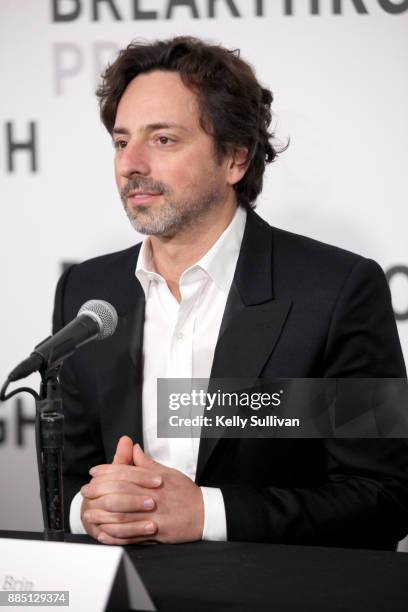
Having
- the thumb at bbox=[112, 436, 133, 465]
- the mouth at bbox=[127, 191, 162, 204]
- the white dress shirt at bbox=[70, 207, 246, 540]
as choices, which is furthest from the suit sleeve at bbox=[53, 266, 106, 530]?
the thumb at bbox=[112, 436, 133, 465]

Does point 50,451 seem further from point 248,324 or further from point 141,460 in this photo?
point 248,324

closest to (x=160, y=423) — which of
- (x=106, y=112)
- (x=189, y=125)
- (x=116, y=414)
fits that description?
(x=116, y=414)

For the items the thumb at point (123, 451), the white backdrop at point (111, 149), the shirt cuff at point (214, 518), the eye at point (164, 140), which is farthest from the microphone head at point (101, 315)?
the white backdrop at point (111, 149)

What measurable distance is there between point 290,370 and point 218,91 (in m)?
0.82

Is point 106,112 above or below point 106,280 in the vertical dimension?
above

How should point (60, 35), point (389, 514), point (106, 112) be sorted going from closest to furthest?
point (389, 514)
point (106, 112)
point (60, 35)

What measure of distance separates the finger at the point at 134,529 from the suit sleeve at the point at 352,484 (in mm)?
192

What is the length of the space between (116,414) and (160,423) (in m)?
0.12

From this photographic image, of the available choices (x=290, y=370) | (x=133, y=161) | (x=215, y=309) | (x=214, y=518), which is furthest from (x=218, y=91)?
(x=214, y=518)

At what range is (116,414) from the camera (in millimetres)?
2117

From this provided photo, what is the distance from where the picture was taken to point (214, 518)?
5.35ft

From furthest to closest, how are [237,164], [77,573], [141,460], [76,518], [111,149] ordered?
1. [111,149]
2. [237,164]
3. [76,518]
4. [141,460]
5. [77,573]

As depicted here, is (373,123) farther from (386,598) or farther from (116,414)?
(386,598)

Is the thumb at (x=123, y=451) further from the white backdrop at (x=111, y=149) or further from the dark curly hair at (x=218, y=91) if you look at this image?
the white backdrop at (x=111, y=149)
